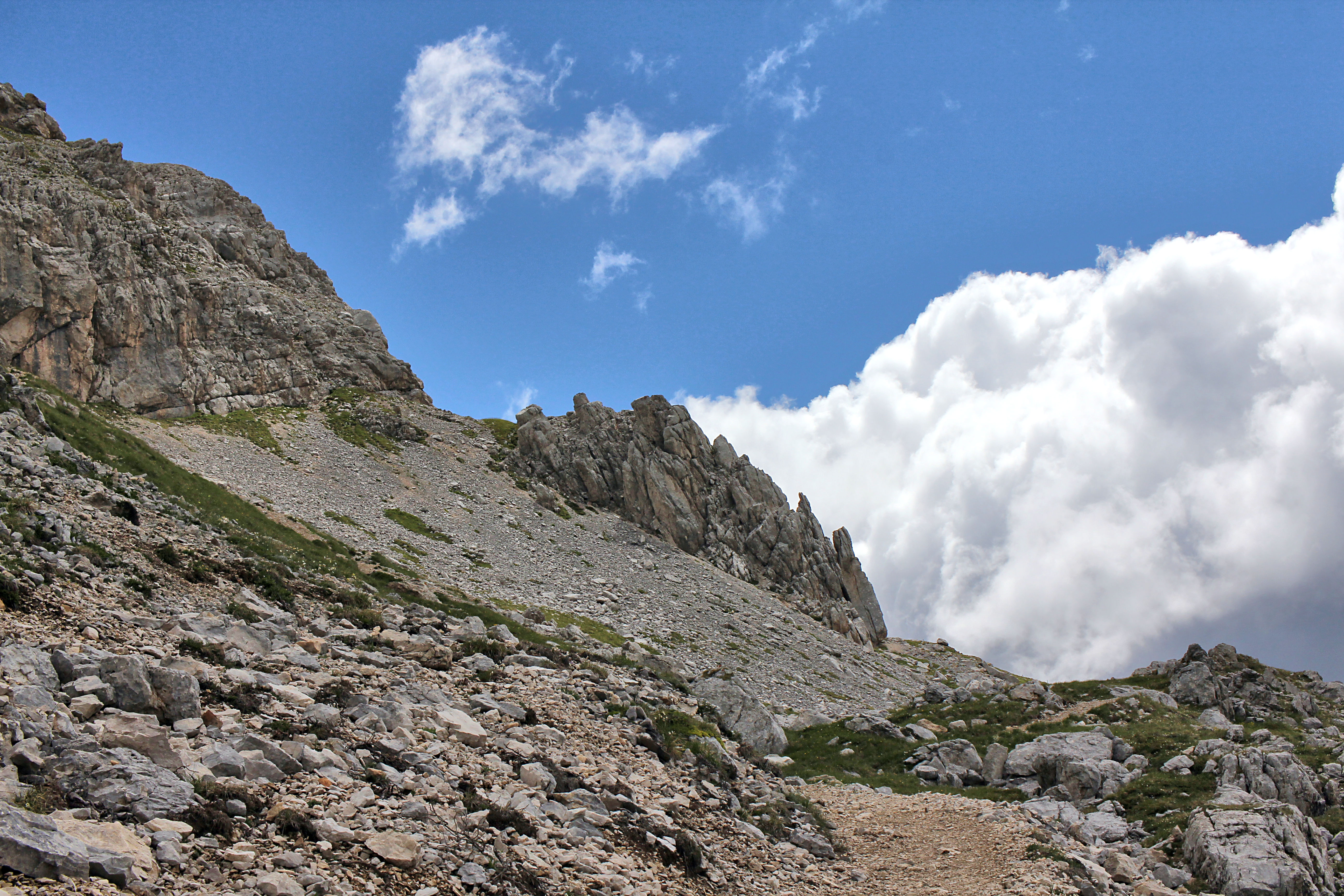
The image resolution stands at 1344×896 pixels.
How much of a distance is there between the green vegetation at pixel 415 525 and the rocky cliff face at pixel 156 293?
958 inches

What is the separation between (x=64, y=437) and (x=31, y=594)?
750 inches

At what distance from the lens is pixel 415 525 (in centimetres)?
6525

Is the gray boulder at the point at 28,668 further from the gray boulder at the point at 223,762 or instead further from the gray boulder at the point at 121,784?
the gray boulder at the point at 223,762

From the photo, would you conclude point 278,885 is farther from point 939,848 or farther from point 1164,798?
point 1164,798

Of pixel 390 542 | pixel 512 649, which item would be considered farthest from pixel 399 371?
pixel 512 649

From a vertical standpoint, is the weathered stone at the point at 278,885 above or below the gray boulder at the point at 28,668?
below

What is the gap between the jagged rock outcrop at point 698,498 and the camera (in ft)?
284

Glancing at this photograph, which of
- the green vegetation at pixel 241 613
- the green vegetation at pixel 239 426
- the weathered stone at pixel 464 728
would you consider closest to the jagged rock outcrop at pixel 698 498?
the green vegetation at pixel 239 426

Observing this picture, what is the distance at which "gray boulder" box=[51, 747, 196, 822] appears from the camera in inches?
348

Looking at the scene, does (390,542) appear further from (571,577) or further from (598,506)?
(598,506)

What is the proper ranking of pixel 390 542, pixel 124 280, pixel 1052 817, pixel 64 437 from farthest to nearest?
1. pixel 124 280
2. pixel 390 542
3. pixel 64 437
4. pixel 1052 817

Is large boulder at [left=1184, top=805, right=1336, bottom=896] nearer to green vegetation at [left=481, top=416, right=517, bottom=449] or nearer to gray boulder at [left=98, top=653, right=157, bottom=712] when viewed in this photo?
gray boulder at [left=98, top=653, right=157, bottom=712]

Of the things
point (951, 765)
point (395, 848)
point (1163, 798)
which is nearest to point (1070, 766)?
point (1163, 798)

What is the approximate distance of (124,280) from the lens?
233 feet
